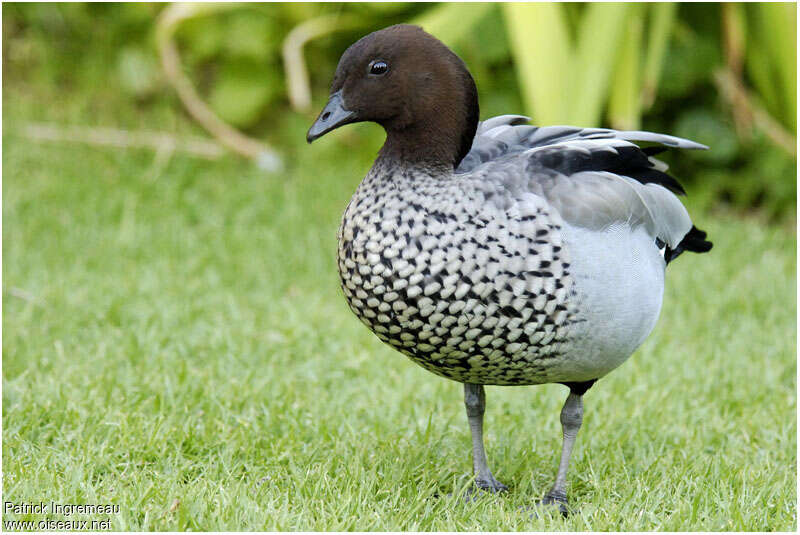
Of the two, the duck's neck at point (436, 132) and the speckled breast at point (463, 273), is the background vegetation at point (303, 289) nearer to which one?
the speckled breast at point (463, 273)

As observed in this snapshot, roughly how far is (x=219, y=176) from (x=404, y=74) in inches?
144

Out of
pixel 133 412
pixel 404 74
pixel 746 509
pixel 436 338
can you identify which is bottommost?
pixel 746 509

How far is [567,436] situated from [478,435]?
24 cm

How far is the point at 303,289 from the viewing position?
461 cm

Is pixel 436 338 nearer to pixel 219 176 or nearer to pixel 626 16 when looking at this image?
pixel 626 16

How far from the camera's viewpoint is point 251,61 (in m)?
6.06

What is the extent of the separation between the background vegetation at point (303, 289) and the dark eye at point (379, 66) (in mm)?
1049

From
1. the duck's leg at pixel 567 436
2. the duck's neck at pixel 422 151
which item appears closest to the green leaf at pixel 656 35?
the duck's leg at pixel 567 436

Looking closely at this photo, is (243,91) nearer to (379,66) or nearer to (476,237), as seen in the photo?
(379,66)

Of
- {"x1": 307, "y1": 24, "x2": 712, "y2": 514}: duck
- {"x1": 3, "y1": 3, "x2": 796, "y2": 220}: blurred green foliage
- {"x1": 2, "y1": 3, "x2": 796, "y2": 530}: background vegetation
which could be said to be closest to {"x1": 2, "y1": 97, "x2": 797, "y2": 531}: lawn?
{"x1": 2, "y1": 3, "x2": 796, "y2": 530}: background vegetation

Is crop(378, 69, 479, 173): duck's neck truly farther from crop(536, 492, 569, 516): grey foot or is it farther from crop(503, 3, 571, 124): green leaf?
crop(503, 3, 571, 124): green leaf

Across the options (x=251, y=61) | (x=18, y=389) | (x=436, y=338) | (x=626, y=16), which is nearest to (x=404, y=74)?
(x=436, y=338)

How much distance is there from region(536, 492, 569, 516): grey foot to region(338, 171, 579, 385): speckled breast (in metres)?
0.46

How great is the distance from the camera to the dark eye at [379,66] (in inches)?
93.4
